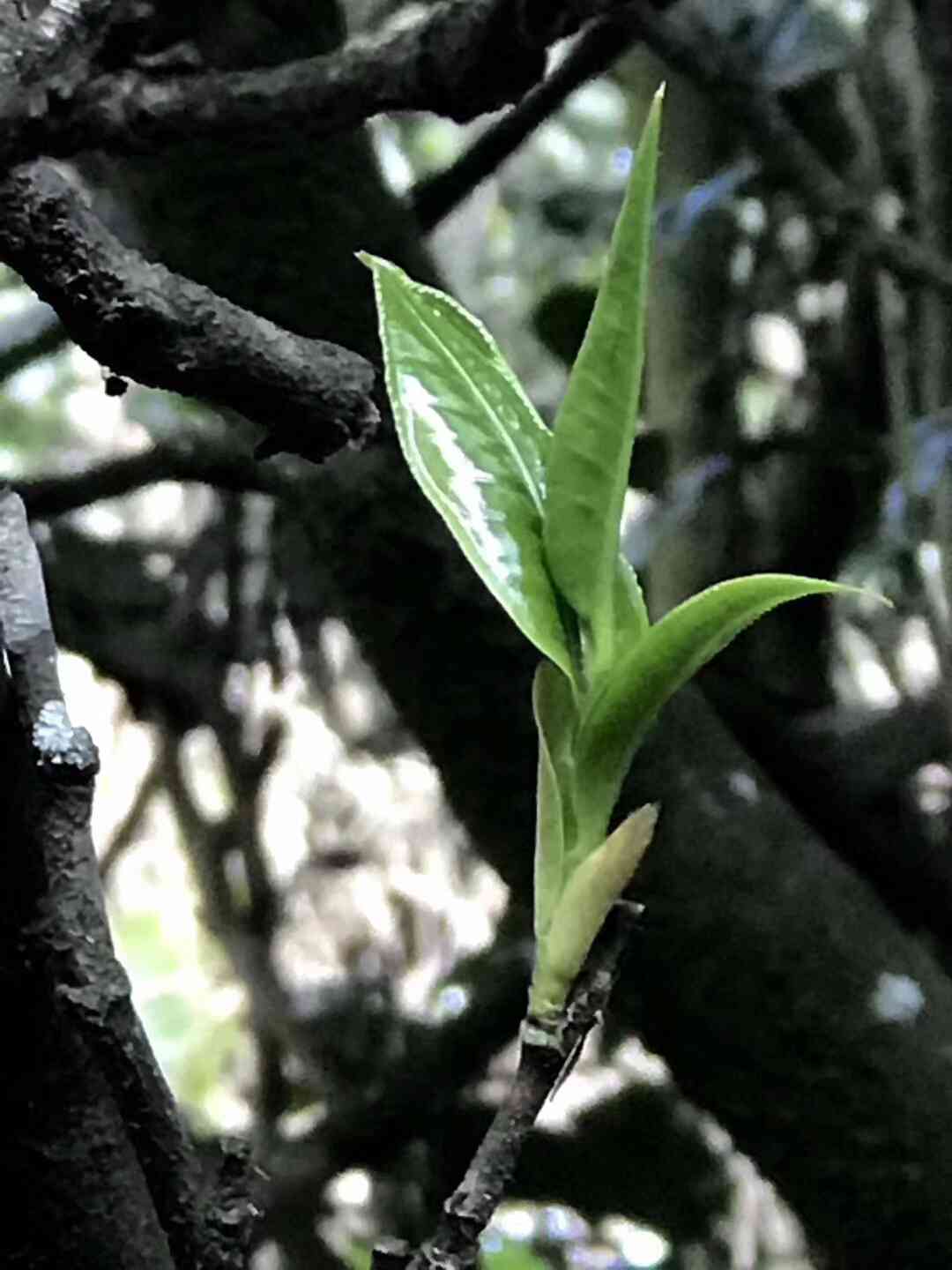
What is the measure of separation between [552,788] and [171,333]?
0.09 meters

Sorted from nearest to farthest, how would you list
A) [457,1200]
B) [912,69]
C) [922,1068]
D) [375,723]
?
1. [457,1200]
2. [922,1068]
3. [912,69]
4. [375,723]

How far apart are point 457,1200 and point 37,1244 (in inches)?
2.8

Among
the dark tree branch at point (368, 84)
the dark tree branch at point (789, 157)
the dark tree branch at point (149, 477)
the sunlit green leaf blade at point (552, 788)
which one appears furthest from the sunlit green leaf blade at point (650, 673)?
the dark tree branch at point (789, 157)

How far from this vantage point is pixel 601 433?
0.24m

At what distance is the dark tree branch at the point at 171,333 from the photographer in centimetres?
22

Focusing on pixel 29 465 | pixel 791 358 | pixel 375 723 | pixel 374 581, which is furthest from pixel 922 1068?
pixel 29 465

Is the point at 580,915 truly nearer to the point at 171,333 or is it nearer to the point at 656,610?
the point at 171,333

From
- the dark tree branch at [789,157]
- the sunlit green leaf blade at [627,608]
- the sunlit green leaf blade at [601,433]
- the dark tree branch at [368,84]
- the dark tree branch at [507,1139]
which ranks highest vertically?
the dark tree branch at [789,157]

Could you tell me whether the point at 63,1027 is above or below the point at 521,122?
below

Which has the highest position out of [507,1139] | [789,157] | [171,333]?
[789,157]

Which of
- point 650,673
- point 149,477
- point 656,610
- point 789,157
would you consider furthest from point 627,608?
point 656,610

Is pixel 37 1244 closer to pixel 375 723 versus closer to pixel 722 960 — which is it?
pixel 722 960

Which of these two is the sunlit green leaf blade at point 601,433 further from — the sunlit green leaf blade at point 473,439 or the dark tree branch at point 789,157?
the dark tree branch at point 789,157

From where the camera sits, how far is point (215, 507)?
1.01 m
